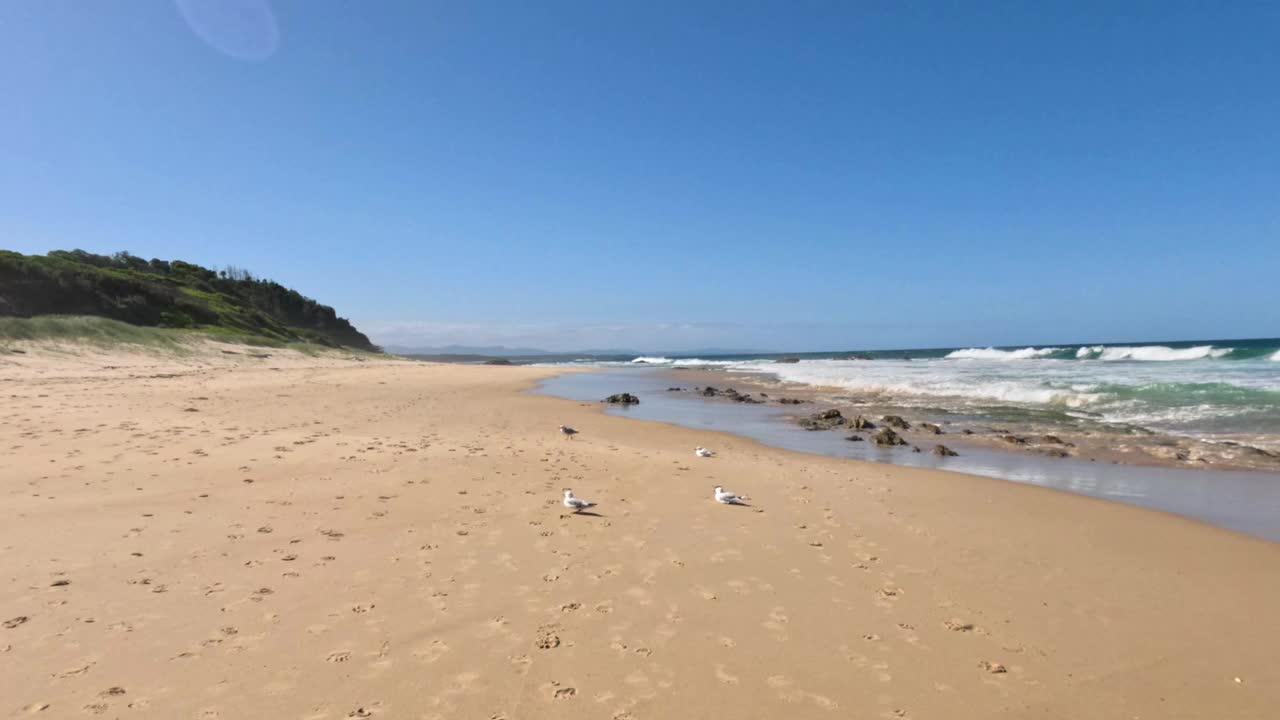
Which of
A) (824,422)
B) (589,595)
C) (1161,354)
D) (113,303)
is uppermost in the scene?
(113,303)

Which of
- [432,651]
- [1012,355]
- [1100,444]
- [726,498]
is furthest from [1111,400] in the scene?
[1012,355]

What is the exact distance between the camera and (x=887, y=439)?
13570 mm

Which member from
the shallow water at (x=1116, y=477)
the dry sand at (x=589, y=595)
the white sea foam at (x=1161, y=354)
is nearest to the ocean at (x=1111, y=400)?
the shallow water at (x=1116, y=477)

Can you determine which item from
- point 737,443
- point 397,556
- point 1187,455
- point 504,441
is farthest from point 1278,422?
point 397,556

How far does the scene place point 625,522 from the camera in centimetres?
704

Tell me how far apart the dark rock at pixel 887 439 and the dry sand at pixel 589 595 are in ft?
12.5

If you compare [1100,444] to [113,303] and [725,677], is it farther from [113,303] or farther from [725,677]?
[113,303]

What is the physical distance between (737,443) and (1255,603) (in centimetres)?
923

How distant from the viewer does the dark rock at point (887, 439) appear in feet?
44.2

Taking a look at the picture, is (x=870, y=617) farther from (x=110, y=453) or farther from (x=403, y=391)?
(x=403, y=391)

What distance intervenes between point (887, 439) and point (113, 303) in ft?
180

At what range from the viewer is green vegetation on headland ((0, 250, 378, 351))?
2848 centimetres

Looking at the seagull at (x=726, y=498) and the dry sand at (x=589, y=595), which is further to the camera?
the seagull at (x=726, y=498)

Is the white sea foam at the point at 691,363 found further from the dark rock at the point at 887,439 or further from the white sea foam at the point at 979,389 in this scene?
the dark rock at the point at 887,439
